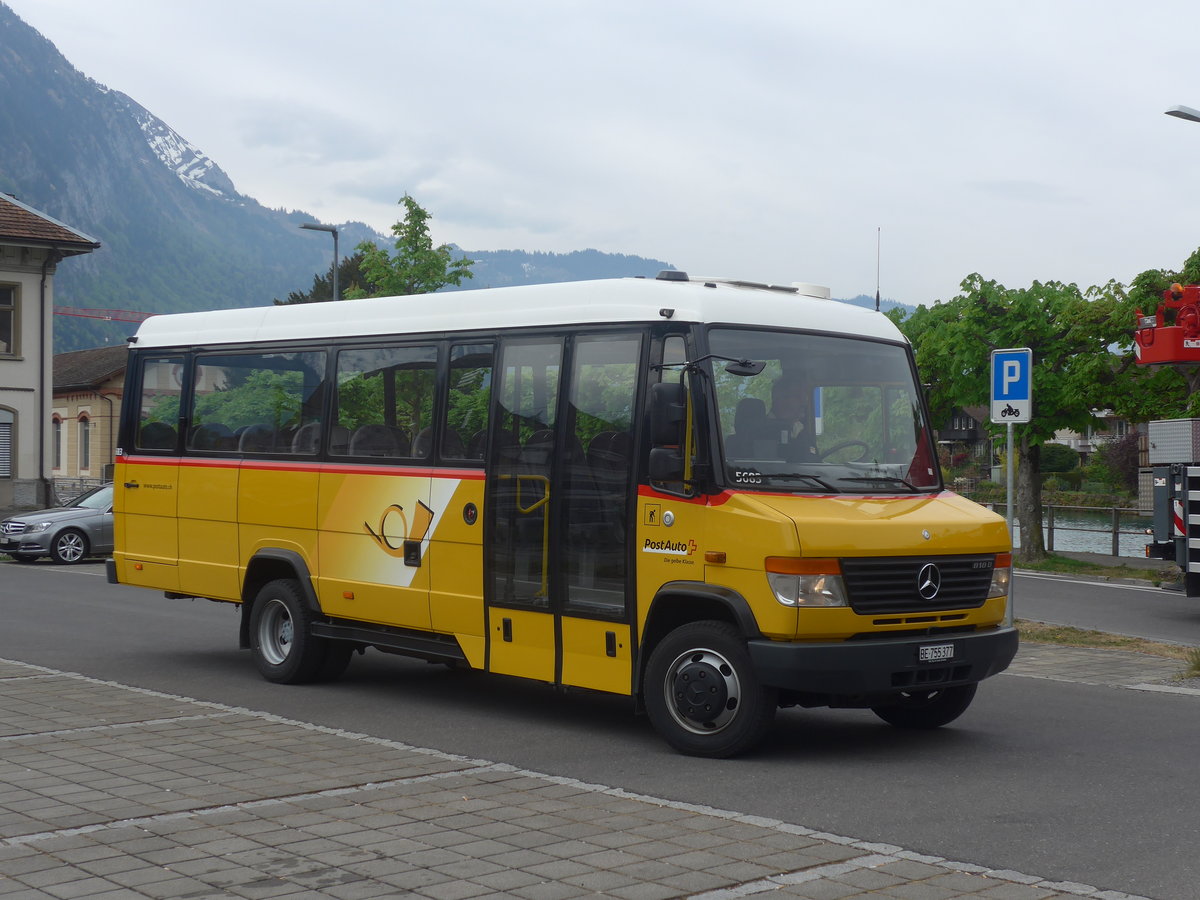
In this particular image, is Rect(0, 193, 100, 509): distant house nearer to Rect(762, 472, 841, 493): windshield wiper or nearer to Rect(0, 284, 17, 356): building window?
Rect(0, 284, 17, 356): building window

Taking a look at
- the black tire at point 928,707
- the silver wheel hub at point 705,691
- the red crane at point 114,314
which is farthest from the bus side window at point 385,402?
the red crane at point 114,314

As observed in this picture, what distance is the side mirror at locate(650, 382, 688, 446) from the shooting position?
8578mm

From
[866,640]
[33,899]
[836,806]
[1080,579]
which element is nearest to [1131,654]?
[866,640]

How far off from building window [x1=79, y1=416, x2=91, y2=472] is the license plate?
6281cm

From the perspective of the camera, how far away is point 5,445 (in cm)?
4206

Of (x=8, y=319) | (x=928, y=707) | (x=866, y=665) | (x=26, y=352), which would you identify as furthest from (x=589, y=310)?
(x=8, y=319)

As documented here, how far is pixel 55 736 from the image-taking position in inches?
357

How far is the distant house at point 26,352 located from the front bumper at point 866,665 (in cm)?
3749

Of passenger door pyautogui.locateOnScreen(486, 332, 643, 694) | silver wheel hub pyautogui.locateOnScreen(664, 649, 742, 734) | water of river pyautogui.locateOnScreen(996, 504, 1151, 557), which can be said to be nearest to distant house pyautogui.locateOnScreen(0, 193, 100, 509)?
water of river pyautogui.locateOnScreen(996, 504, 1151, 557)

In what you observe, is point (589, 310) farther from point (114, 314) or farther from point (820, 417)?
point (114, 314)

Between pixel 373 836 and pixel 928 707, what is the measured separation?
175 inches

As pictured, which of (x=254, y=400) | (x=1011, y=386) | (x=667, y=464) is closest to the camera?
(x=667, y=464)

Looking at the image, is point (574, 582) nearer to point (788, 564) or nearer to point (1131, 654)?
point (788, 564)

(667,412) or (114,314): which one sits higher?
(114,314)
